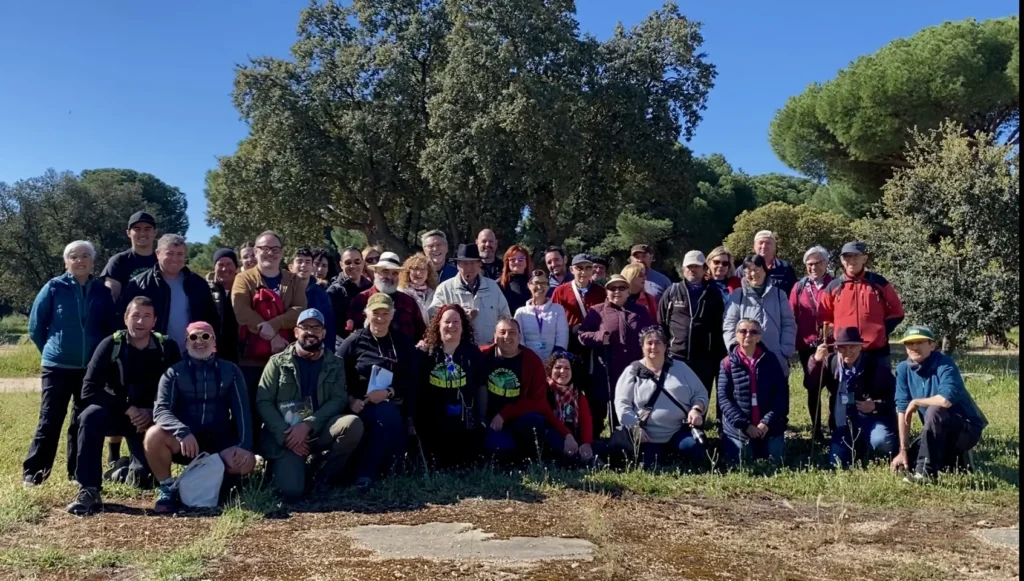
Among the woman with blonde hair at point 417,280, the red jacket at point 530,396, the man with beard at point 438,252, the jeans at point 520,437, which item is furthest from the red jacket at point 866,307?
the woman with blonde hair at point 417,280

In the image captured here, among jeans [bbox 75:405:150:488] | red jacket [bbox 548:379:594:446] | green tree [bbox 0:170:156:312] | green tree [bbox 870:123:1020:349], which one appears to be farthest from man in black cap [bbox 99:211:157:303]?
green tree [bbox 0:170:156:312]

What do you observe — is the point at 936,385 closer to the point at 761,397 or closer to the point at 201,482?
the point at 761,397

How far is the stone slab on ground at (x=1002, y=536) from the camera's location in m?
4.18

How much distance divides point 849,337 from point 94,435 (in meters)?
5.68

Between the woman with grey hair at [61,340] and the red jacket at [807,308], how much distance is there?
19.3ft

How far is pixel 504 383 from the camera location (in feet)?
19.9

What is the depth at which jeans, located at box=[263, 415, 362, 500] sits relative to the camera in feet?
17.0

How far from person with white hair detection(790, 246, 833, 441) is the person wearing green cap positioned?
1.06 metres

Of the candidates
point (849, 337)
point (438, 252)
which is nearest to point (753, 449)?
point (849, 337)

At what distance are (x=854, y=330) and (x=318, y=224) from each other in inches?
803

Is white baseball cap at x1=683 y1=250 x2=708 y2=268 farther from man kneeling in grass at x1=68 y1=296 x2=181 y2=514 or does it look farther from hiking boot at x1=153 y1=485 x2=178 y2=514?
hiking boot at x1=153 y1=485 x2=178 y2=514

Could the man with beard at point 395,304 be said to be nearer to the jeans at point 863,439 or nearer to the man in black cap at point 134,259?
the man in black cap at point 134,259

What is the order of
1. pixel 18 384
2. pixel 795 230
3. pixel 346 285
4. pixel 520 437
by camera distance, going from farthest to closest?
pixel 795 230, pixel 18 384, pixel 346 285, pixel 520 437

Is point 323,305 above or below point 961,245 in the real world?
below
